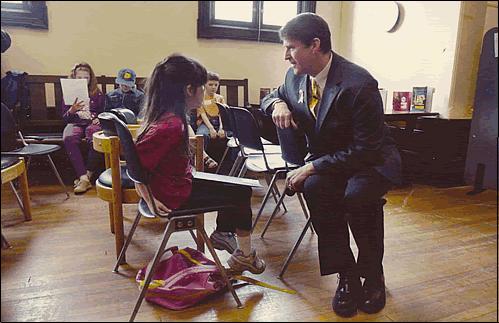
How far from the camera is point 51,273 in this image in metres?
1.46

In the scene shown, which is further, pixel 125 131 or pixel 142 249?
pixel 142 249

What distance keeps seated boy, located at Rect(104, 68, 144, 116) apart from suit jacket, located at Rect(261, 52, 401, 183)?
753 millimetres

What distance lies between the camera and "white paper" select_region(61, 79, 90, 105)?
61.9 inches

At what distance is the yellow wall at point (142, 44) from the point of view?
2197 mm

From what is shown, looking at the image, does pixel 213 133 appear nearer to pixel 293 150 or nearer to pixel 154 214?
pixel 293 150

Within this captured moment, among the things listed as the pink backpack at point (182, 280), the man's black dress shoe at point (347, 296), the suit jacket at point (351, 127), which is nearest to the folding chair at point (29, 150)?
the pink backpack at point (182, 280)

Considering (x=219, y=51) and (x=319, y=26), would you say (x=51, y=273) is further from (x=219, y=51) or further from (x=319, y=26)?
(x=219, y=51)

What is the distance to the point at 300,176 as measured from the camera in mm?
1363

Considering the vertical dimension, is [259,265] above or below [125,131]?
below

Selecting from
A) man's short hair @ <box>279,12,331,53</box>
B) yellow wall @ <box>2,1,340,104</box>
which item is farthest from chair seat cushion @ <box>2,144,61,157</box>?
man's short hair @ <box>279,12,331,53</box>

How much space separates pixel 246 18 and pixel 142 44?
2.64 feet

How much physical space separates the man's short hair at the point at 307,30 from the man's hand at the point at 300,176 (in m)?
0.40

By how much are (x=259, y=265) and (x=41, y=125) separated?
1.04m

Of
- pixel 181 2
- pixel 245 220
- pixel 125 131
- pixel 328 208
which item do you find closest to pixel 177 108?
pixel 125 131
